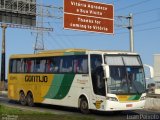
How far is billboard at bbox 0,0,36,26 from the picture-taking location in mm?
42688

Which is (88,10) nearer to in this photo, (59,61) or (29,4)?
(29,4)

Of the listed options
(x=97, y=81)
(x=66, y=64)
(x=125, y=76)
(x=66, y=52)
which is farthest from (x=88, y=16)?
(x=125, y=76)

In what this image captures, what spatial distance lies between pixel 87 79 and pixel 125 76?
6.32 feet

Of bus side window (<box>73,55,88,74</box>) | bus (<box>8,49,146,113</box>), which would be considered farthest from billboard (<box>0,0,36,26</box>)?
bus side window (<box>73,55,88,74</box>)

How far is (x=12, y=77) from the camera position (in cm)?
3122

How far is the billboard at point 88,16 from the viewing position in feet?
122

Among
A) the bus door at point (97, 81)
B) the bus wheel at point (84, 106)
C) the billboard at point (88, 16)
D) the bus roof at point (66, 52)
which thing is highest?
the billboard at point (88, 16)

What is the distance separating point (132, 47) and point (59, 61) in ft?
56.6

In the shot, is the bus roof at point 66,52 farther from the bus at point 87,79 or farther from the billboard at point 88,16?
the billboard at point 88,16

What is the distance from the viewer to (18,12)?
43.3 metres

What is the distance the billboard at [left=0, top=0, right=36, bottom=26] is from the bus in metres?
14.5

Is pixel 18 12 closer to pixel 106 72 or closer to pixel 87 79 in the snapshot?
pixel 87 79

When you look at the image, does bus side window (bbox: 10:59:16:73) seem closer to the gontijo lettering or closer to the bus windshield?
the gontijo lettering

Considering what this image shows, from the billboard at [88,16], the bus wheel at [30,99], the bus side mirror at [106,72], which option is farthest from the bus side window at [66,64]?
the billboard at [88,16]
